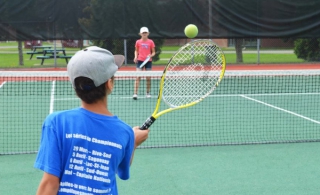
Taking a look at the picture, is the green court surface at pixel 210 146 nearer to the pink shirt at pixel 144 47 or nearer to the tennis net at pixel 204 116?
the tennis net at pixel 204 116

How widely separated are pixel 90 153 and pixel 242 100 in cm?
731

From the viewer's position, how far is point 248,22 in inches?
377

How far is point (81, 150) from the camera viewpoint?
1676mm

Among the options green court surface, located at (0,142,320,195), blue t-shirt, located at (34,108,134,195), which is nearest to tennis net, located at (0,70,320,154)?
green court surface, located at (0,142,320,195)

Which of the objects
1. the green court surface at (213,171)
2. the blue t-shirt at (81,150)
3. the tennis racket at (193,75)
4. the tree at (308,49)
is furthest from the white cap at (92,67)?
the tree at (308,49)

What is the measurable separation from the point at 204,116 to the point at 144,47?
2.48m

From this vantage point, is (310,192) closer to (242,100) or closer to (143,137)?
(143,137)

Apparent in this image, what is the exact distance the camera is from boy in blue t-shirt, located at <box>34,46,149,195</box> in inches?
64.7

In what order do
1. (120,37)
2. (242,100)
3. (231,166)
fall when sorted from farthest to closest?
(120,37) < (242,100) < (231,166)

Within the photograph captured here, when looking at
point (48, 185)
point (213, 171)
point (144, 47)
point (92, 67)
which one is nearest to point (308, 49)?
point (144, 47)

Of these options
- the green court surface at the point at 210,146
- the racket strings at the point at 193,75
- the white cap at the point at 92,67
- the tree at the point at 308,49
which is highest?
the white cap at the point at 92,67

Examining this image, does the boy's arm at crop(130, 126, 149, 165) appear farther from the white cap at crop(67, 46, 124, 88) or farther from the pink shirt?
the pink shirt

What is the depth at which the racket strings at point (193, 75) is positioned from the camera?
3.30 meters

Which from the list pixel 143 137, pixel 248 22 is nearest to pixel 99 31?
pixel 248 22
